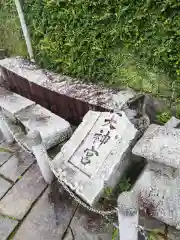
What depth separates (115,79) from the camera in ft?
14.1

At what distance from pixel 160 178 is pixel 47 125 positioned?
6.86ft

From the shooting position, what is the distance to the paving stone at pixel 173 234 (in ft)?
9.11

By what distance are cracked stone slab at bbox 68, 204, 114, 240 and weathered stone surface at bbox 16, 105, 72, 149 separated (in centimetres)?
131

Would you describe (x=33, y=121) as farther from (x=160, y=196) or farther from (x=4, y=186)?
(x=160, y=196)

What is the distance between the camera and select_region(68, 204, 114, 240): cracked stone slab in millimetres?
2887

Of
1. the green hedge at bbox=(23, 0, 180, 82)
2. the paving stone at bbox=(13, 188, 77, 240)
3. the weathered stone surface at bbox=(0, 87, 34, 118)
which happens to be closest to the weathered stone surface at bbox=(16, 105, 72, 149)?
the weathered stone surface at bbox=(0, 87, 34, 118)

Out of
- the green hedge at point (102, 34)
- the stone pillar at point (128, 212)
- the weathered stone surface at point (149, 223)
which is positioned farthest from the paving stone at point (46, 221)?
the green hedge at point (102, 34)

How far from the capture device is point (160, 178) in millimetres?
2807

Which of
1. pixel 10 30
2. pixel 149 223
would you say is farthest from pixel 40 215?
pixel 10 30

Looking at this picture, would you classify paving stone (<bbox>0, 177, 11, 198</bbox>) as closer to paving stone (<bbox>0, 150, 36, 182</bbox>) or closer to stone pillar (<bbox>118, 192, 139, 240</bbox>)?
paving stone (<bbox>0, 150, 36, 182</bbox>)

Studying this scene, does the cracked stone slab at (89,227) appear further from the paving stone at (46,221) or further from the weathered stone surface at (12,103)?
the weathered stone surface at (12,103)

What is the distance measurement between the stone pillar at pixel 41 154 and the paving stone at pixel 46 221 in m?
0.31

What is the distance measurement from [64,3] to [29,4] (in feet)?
3.42

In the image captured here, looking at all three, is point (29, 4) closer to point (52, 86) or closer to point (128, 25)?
point (52, 86)
